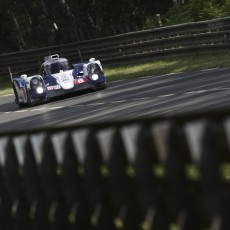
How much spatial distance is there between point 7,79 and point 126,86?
51.5ft

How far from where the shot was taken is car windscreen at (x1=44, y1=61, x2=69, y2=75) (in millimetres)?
21203

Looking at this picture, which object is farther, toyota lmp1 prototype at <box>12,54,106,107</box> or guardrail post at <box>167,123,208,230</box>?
toyota lmp1 prototype at <box>12,54,106,107</box>

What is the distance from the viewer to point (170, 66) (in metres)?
24.5

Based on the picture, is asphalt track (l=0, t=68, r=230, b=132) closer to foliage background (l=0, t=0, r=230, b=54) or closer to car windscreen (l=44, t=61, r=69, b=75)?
car windscreen (l=44, t=61, r=69, b=75)

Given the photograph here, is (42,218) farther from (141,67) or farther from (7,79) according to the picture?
(7,79)

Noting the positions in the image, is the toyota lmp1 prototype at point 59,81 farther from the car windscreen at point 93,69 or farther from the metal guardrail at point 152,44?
the metal guardrail at point 152,44

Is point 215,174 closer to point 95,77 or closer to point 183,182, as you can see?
point 183,182

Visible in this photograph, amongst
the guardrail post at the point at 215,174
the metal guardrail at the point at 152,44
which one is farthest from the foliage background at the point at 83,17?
the guardrail post at the point at 215,174

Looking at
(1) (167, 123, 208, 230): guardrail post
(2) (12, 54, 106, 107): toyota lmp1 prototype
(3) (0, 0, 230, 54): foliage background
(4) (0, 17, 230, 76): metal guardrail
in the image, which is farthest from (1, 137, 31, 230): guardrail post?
(3) (0, 0, 230, 54): foliage background

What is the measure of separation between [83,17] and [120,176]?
40.8 metres

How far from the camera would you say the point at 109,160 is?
4.32 m

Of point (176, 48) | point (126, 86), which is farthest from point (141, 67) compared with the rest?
point (126, 86)

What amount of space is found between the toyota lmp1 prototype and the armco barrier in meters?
15.4

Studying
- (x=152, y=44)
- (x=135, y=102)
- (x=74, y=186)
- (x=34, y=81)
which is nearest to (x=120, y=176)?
(x=74, y=186)
